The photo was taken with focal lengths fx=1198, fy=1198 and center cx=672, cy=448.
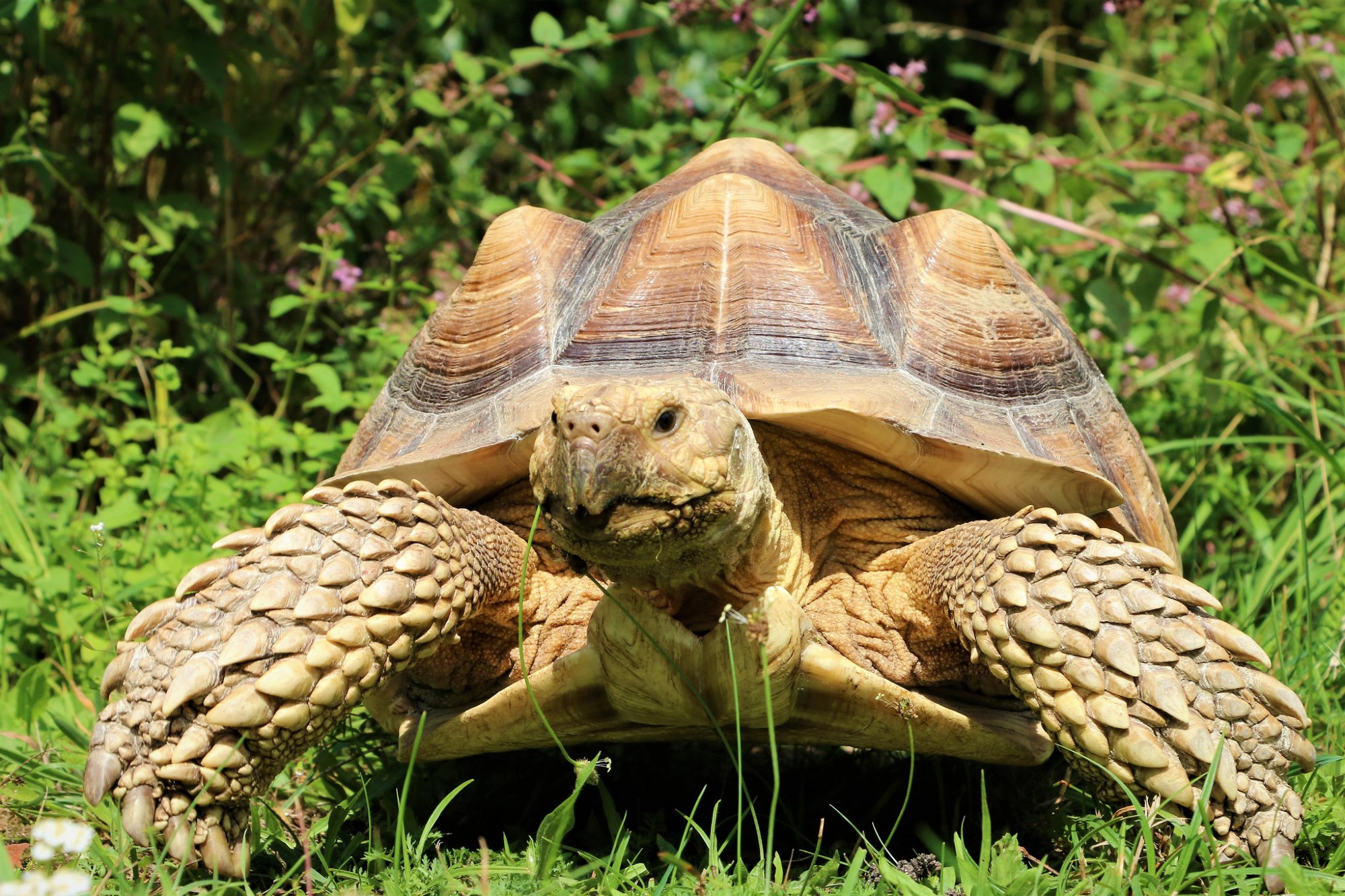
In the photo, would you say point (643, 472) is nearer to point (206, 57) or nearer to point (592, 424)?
point (592, 424)

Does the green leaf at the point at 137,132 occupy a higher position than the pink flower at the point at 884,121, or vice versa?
the pink flower at the point at 884,121

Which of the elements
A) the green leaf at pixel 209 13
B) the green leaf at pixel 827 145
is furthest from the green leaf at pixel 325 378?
the green leaf at pixel 827 145

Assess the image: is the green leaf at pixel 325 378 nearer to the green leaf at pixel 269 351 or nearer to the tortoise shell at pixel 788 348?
the green leaf at pixel 269 351

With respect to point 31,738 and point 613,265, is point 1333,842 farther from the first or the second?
point 31,738

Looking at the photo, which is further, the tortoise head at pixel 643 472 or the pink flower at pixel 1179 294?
the pink flower at pixel 1179 294

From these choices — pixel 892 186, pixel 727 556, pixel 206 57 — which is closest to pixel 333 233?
pixel 206 57

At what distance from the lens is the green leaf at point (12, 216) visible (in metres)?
3.55

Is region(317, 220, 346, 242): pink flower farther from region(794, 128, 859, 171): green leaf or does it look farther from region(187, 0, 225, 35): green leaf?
region(794, 128, 859, 171): green leaf

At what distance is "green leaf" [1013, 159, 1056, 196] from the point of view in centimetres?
Result: 363

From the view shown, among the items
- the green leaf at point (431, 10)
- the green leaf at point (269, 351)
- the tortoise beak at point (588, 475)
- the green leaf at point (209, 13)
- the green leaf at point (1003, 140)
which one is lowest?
the green leaf at point (269, 351)

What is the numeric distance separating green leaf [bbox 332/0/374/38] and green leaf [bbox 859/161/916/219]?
172cm

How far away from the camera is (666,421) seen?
72.5 inches

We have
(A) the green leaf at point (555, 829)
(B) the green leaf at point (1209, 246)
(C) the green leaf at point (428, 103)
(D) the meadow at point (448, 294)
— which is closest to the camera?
(A) the green leaf at point (555, 829)

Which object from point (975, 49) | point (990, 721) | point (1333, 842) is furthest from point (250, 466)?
point (975, 49)
